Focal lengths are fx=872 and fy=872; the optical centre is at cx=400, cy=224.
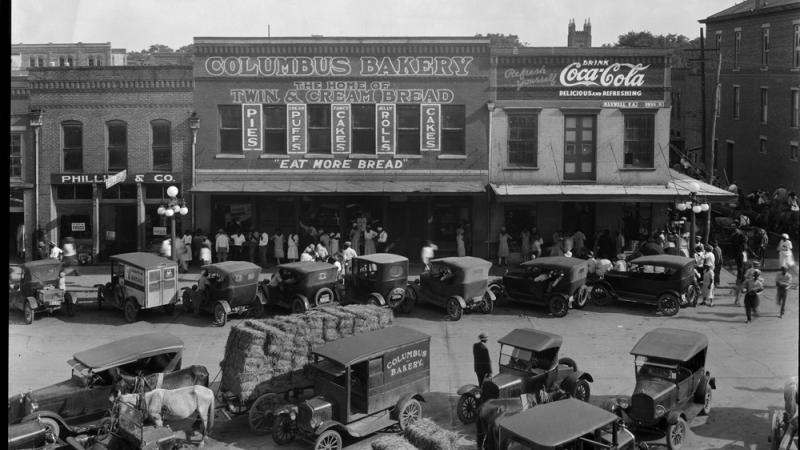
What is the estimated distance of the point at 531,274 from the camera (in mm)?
25938

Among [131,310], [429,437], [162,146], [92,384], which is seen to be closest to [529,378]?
[429,437]

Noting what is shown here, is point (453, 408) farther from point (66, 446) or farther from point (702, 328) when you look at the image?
point (702, 328)

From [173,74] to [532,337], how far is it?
70.9 feet

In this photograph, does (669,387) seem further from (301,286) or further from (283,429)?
(301,286)

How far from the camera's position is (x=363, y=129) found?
34312 millimetres

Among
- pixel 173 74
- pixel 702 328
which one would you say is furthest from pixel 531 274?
pixel 173 74

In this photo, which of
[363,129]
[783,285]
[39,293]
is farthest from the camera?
[363,129]

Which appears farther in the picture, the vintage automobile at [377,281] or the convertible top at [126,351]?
the vintage automobile at [377,281]

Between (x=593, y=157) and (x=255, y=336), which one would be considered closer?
(x=255, y=336)

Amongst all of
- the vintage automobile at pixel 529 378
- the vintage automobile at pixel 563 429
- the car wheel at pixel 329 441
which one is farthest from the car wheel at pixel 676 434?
the car wheel at pixel 329 441

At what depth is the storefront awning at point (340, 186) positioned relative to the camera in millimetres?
33188

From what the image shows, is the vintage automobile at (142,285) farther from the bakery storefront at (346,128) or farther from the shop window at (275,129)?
the shop window at (275,129)

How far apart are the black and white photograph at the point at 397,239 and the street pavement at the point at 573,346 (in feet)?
0.32

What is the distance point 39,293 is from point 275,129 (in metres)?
12.0
